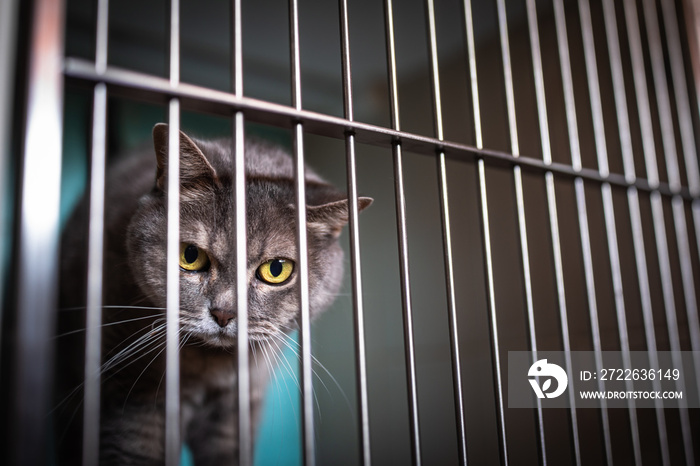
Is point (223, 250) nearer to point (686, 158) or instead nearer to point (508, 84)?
point (508, 84)

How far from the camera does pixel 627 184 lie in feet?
3.14

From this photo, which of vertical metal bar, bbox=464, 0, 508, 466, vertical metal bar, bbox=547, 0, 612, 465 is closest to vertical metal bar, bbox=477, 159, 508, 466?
vertical metal bar, bbox=464, 0, 508, 466

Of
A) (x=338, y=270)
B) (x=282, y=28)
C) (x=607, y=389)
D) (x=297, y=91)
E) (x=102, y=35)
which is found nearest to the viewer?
(x=102, y=35)

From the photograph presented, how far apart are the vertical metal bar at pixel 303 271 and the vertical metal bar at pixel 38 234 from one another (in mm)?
240

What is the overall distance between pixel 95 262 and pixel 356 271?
0.28 m

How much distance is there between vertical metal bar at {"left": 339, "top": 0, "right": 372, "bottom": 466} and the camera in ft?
1.95

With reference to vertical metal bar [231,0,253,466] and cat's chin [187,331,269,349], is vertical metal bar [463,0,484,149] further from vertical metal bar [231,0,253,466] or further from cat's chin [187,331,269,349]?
cat's chin [187,331,269,349]

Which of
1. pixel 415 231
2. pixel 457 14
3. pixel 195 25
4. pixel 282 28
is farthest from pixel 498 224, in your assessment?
pixel 195 25

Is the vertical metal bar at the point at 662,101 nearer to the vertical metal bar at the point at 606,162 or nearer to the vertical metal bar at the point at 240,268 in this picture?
the vertical metal bar at the point at 606,162

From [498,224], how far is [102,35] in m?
1.47

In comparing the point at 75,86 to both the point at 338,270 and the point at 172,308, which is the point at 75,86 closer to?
the point at 172,308

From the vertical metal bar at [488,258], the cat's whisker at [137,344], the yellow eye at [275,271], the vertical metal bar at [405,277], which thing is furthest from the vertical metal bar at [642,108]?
the cat's whisker at [137,344]

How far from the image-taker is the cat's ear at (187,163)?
0.66 metres

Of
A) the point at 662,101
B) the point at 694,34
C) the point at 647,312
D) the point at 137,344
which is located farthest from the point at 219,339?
the point at 694,34
